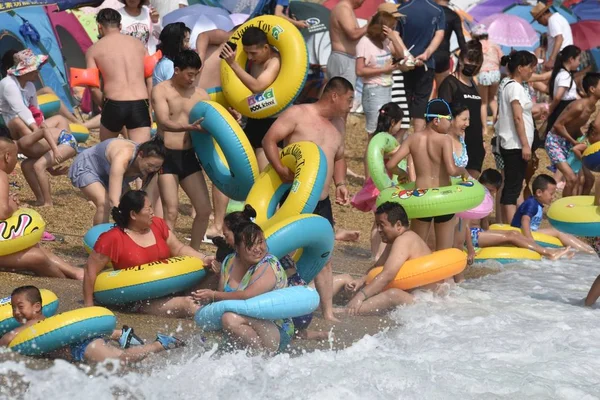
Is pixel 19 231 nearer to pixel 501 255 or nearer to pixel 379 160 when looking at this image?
pixel 379 160

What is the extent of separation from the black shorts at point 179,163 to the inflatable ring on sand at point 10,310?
6.82 ft

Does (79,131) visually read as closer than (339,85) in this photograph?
No

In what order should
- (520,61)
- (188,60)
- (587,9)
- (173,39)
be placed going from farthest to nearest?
1. (587,9)
2. (520,61)
3. (173,39)
4. (188,60)

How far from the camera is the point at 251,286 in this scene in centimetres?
579

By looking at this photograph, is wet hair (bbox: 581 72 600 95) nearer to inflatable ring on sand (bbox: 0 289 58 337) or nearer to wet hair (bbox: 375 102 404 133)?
wet hair (bbox: 375 102 404 133)

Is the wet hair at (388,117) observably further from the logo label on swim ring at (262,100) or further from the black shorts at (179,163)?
the black shorts at (179,163)

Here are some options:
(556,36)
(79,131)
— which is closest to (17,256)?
(79,131)

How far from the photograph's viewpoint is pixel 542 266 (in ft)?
31.7

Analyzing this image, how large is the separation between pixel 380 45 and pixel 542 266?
2.76 meters

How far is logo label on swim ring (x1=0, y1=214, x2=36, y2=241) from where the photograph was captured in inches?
A: 276

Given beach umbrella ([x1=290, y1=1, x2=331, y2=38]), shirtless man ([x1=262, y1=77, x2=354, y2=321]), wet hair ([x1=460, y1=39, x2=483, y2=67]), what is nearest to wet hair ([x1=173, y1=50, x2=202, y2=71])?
shirtless man ([x1=262, y1=77, x2=354, y2=321])

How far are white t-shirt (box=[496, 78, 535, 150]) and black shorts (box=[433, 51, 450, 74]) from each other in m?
1.27

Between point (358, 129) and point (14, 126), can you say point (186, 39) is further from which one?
point (358, 129)

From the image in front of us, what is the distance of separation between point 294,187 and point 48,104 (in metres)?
4.25
